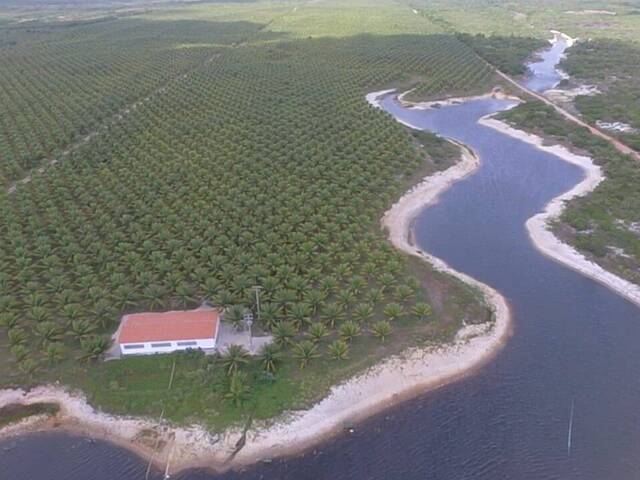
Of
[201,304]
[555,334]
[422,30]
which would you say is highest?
[201,304]

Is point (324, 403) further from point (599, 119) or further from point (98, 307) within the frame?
point (599, 119)

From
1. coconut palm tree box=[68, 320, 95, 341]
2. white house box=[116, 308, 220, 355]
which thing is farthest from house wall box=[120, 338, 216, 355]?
coconut palm tree box=[68, 320, 95, 341]

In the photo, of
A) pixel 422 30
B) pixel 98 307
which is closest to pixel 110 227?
pixel 98 307

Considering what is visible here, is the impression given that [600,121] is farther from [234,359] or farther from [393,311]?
[234,359]

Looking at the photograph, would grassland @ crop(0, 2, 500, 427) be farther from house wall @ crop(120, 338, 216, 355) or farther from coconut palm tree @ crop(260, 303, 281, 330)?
house wall @ crop(120, 338, 216, 355)

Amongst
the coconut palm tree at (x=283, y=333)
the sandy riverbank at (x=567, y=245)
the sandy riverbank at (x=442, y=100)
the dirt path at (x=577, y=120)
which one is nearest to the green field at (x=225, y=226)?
the coconut palm tree at (x=283, y=333)

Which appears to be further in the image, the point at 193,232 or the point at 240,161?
the point at 240,161
